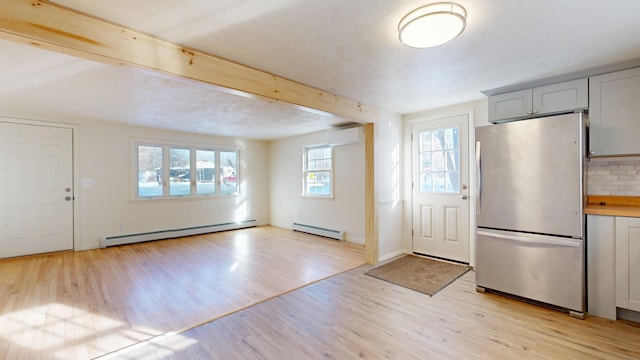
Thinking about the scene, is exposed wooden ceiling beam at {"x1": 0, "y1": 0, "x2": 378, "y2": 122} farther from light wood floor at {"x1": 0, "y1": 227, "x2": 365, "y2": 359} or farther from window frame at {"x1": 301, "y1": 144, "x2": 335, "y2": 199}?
window frame at {"x1": 301, "y1": 144, "x2": 335, "y2": 199}

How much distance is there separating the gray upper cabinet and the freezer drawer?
4.35 ft

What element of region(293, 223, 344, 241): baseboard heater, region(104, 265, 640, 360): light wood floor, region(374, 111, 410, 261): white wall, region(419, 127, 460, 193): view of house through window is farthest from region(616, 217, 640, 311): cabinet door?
region(293, 223, 344, 241): baseboard heater

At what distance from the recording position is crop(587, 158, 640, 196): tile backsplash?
108 inches

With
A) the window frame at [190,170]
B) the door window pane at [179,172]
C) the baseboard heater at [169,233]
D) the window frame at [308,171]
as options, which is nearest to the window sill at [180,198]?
the window frame at [190,170]

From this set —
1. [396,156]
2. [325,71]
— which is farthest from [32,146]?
[396,156]

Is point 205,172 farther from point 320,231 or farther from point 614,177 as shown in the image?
point 614,177

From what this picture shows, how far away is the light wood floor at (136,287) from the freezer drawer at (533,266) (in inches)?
66.4

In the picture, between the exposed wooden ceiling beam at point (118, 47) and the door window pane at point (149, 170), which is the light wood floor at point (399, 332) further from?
the door window pane at point (149, 170)

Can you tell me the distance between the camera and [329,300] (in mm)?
2818

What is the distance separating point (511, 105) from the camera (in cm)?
309

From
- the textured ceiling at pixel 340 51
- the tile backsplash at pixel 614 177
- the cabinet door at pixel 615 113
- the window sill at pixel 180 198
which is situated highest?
the textured ceiling at pixel 340 51

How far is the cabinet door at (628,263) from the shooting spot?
2289 millimetres

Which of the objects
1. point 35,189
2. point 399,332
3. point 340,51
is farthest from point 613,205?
point 35,189

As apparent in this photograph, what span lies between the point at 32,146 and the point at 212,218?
3236 millimetres
